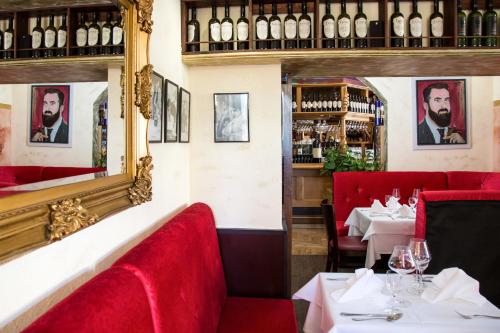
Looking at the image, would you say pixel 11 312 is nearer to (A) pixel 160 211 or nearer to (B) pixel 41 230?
(B) pixel 41 230

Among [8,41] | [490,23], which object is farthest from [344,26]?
[8,41]

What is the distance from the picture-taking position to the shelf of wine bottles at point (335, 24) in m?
2.66

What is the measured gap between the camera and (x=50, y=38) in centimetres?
120

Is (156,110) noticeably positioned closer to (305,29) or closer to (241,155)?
(241,155)

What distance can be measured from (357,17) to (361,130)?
16.2ft

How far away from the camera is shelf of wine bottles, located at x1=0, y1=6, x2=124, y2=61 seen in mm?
978

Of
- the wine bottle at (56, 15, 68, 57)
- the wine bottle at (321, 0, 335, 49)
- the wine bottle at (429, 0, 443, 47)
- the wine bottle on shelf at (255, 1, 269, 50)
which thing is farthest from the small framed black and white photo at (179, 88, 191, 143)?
the wine bottle at (429, 0, 443, 47)

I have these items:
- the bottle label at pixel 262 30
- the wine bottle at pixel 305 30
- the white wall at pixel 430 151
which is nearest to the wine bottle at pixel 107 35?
the bottle label at pixel 262 30

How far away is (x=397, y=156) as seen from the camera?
553cm

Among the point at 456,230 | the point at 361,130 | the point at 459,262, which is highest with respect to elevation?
the point at 361,130

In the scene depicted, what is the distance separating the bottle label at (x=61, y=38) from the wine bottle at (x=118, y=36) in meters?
0.28

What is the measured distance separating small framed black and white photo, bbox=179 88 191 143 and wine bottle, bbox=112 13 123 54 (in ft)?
2.94

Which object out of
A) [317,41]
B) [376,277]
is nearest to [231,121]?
[317,41]

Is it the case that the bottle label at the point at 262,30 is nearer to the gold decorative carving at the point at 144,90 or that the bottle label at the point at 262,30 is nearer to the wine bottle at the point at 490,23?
the gold decorative carving at the point at 144,90
